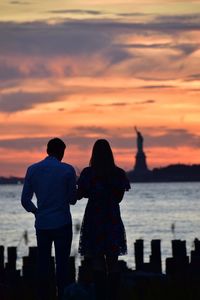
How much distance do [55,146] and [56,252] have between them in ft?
4.11

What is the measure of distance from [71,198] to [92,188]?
28cm

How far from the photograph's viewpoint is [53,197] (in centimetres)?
1240

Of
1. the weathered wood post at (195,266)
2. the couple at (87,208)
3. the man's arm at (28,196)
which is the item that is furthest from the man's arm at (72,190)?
the weathered wood post at (195,266)

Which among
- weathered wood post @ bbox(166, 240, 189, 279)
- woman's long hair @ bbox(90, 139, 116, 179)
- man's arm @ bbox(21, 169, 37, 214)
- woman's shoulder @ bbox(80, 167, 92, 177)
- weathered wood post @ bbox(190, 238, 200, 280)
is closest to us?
woman's long hair @ bbox(90, 139, 116, 179)

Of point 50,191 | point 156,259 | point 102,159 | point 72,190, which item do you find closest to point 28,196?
point 50,191

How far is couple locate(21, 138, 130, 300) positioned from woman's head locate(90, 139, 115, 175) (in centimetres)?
1

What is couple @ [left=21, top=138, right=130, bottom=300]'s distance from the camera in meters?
12.4

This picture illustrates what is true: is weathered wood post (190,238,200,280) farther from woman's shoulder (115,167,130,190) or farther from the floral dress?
woman's shoulder (115,167,130,190)

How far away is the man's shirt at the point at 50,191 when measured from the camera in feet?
40.5

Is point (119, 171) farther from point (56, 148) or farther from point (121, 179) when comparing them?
point (56, 148)

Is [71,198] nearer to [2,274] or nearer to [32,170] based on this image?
[32,170]

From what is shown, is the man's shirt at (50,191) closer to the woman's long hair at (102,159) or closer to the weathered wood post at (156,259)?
the woman's long hair at (102,159)

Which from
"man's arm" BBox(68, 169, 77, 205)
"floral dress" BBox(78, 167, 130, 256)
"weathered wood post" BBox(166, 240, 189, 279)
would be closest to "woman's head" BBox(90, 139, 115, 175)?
"floral dress" BBox(78, 167, 130, 256)

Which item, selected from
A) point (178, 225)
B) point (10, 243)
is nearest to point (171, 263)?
point (10, 243)
